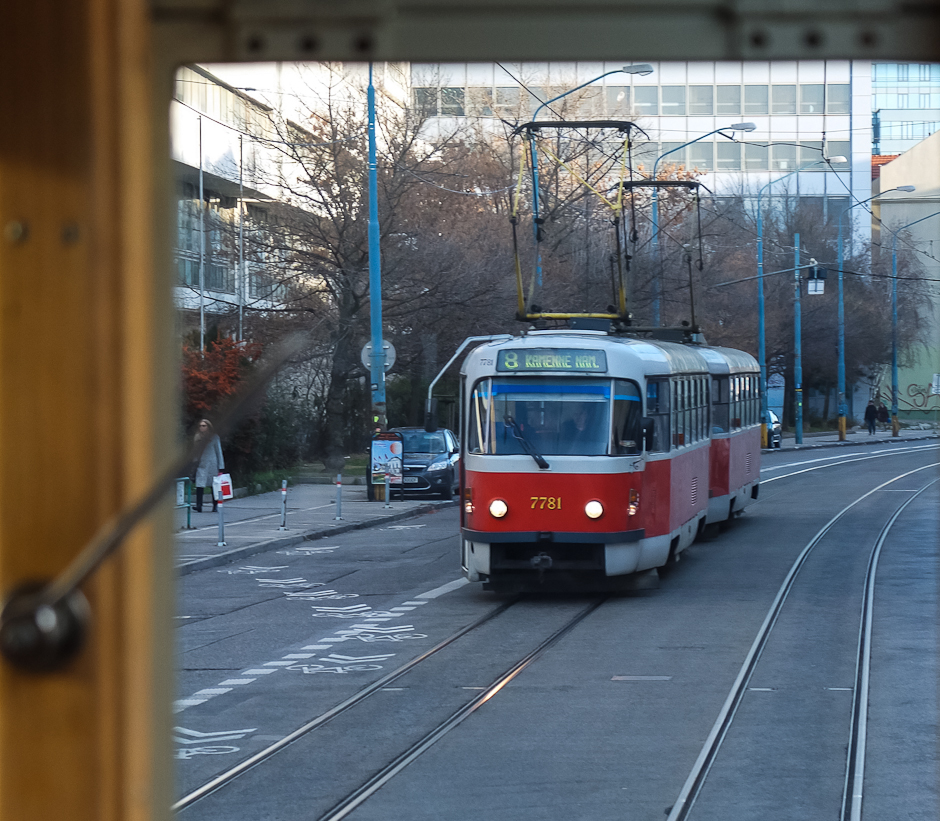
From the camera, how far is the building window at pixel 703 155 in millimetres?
71812

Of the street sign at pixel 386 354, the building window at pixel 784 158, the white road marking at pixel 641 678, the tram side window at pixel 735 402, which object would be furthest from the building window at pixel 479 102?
the building window at pixel 784 158

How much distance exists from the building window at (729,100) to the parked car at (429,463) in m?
42.1

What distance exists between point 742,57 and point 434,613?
10236 millimetres

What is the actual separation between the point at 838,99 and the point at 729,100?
5.68m

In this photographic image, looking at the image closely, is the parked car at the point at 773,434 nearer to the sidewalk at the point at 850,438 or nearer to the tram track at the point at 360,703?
the sidewalk at the point at 850,438

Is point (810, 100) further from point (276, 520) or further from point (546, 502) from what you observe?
point (546, 502)

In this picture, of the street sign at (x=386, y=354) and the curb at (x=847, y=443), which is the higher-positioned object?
the street sign at (x=386, y=354)

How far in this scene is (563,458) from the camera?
12.8 meters

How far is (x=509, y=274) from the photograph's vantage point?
3278cm

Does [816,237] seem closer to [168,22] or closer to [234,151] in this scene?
[234,151]

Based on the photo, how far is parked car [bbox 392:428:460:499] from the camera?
28.0 metres

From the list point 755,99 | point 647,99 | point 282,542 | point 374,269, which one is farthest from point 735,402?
point 647,99

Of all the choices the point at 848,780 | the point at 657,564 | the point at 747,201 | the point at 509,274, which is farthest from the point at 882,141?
the point at 848,780

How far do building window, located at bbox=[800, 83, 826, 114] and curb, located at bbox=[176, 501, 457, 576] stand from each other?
46.5 meters
